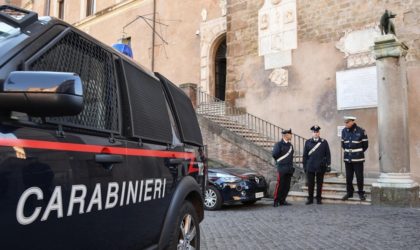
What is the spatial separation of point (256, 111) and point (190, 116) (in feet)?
41.3

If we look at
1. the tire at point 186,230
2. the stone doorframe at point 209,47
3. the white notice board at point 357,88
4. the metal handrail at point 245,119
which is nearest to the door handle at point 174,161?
the tire at point 186,230

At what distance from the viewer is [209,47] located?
21062 mm

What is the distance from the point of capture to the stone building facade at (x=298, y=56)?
1372 cm

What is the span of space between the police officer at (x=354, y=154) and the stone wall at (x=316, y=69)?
333 centimetres

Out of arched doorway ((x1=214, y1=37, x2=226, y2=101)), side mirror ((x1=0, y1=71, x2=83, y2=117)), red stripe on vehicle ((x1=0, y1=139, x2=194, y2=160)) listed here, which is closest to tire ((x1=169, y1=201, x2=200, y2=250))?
red stripe on vehicle ((x1=0, y1=139, x2=194, y2=160))

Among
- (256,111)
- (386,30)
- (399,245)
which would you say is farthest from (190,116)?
(256,111)

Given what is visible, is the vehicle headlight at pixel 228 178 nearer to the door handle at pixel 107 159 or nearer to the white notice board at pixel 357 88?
the white notice board at pixel 357 88

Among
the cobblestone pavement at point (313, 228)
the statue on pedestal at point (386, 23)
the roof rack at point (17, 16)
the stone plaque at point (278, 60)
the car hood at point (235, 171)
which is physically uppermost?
the stone plaque at point (278, 60)

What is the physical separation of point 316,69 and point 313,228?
9461 mm

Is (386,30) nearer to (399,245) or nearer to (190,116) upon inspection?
(399,245)

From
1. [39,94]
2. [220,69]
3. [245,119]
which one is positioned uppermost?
[220,69]

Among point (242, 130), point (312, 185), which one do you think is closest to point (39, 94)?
point (312, 185)

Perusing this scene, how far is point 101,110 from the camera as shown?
2.72 meters

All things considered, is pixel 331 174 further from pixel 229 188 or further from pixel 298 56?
pixel 298 56
